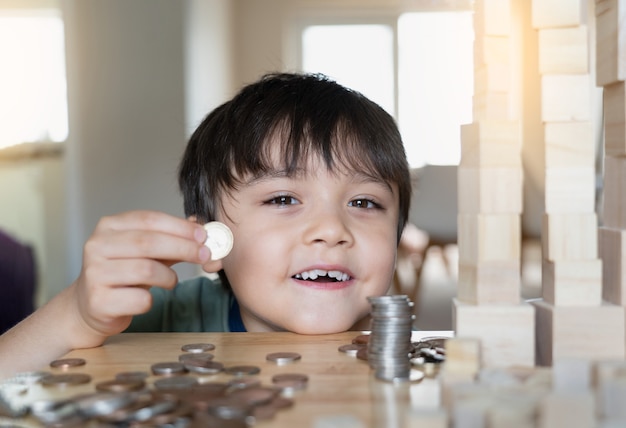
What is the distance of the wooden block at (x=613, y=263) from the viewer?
665 millimetres

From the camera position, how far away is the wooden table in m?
0.55

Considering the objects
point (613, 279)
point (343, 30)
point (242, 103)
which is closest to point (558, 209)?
point (613, 279)

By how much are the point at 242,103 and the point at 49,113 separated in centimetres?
279

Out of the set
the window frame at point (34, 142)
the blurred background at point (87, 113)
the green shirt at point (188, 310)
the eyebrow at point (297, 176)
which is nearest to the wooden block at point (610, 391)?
the eyebrow at point (297, 176)

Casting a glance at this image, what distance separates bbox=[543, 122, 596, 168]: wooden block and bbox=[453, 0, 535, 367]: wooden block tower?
38 millimetres

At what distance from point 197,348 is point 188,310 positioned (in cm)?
76

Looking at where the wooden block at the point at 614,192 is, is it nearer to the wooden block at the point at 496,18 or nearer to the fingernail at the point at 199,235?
the wooden block at the point at 496,18

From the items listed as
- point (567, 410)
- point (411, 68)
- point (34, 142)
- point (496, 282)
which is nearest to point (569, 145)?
point (496, 282)

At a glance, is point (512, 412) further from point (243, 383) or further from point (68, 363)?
point (68, 363)

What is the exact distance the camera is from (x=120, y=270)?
90cm

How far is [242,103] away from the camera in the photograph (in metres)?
1.39

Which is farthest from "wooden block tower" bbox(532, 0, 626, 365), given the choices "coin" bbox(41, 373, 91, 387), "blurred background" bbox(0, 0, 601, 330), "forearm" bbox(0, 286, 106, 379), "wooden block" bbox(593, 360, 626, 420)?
"blurred background" bbox(0, 0, 601, 330)

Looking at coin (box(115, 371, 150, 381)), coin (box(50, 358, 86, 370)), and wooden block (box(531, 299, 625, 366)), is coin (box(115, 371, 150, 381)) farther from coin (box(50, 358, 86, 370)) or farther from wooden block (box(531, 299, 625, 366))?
wooden block (box(531, 299, 625, 366))

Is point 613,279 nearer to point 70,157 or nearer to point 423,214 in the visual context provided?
point 70,157
